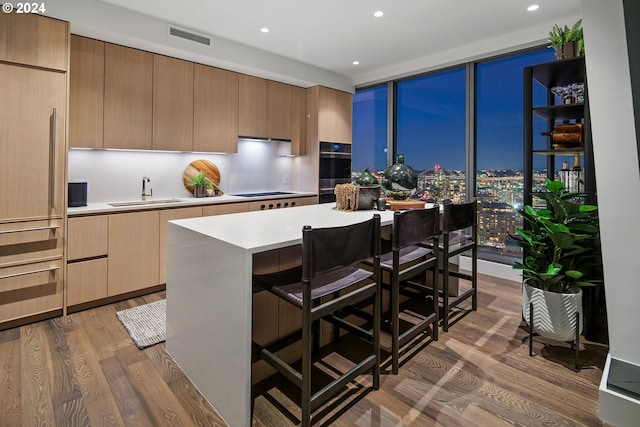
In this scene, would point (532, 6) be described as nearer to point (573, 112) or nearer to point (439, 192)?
point (573, 112)

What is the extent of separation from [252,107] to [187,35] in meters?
1.13

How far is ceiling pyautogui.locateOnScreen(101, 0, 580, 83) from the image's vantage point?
3.08 m

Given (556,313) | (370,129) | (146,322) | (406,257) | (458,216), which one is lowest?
(146,322)

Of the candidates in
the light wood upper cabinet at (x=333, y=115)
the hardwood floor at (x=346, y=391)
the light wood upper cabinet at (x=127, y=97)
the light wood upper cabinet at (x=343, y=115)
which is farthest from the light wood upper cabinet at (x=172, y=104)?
the light wood upper cabinet at (x=343, y=115)

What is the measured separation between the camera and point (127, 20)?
3.16 m

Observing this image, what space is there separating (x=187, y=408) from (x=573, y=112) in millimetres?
3394

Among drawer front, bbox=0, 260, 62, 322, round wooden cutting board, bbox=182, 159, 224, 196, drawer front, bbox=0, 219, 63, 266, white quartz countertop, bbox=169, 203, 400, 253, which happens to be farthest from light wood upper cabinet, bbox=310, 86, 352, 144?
drawer front, bbox=0, 260, 62, 322

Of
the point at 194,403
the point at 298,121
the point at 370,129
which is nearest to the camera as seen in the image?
the point at 194,403

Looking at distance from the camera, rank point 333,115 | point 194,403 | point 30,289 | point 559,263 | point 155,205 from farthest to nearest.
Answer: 1. point 333,115
2. point 155,205
3. point 30,289
4. point 559,263
5. point 194,403

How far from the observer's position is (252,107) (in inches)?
176

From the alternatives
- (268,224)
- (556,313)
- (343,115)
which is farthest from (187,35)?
(556,313)

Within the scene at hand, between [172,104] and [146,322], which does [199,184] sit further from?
[146,322]

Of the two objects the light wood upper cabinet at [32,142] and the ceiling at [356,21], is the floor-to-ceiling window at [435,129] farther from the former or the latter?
the light wood upper cabinet at [32,142]

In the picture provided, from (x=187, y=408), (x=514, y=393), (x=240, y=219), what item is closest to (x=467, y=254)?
(x=514, y=393)
